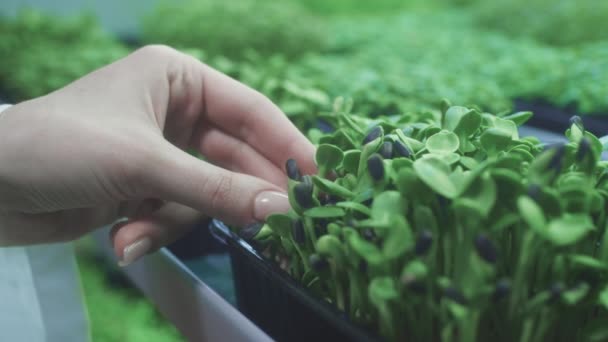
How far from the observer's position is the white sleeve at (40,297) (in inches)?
35.2

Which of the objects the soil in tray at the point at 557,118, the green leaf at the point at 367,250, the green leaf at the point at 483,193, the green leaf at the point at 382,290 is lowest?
the soil in tray at the point at 557,118

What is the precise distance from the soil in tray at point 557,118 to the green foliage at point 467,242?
2.07 ft

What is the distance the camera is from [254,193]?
65cm

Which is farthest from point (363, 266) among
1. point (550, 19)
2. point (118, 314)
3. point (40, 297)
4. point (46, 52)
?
point (550, 19)

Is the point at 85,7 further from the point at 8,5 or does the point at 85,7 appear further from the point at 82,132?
the point at 82,132

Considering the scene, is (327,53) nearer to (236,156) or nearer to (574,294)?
(236,156)

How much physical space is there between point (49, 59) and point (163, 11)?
708 millimetres

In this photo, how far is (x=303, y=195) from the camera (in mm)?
559

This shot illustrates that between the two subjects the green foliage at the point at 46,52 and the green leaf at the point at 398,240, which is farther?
the green foliage at the point at 46,52

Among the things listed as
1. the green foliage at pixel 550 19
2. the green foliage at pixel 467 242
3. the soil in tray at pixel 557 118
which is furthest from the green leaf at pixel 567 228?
the green foliage at pixel 550 19

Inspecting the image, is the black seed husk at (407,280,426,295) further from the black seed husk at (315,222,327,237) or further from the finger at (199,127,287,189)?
the finger at (199,127,287,189)

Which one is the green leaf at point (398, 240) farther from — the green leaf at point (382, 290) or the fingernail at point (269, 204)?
the fingernail at point (269, 204)

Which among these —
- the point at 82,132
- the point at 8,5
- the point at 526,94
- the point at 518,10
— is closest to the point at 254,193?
the point at 82,132

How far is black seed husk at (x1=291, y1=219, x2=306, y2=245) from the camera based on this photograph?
0.56 meters
